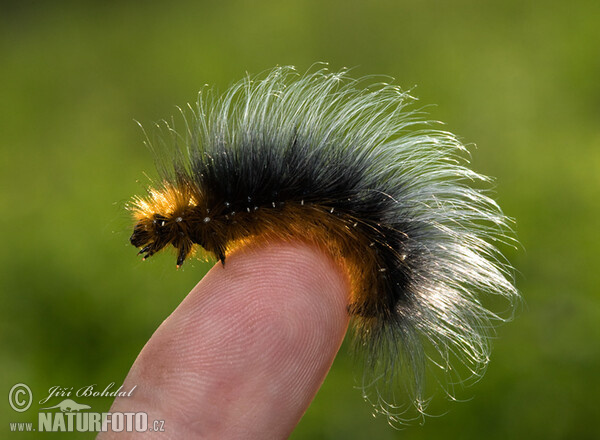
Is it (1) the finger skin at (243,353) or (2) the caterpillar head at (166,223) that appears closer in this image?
(1) the finger skin at (243,353)

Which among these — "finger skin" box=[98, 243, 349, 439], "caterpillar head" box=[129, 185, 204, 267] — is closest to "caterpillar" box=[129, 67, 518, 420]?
"caterpillar head" box=[129, 185, 204, 267]

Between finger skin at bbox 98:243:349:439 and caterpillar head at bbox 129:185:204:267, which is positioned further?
caterpillar head at bbox 129:185:204:267

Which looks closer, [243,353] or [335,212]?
[243,353]

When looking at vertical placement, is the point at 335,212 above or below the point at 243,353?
above

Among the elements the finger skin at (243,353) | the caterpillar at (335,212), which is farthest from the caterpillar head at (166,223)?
the finger skin at (243,353)

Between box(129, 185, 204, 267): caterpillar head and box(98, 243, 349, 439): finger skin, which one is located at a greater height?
box(129, 185, 204, 267): caterpillar head

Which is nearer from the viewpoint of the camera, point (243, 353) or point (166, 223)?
point (243, 353)

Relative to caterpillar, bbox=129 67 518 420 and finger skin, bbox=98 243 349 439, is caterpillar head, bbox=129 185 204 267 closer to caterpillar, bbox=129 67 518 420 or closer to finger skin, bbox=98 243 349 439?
caterpillar, bbox=129 67 518 420

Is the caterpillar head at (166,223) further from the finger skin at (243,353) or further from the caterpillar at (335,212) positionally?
the finger skin at (243,353)
